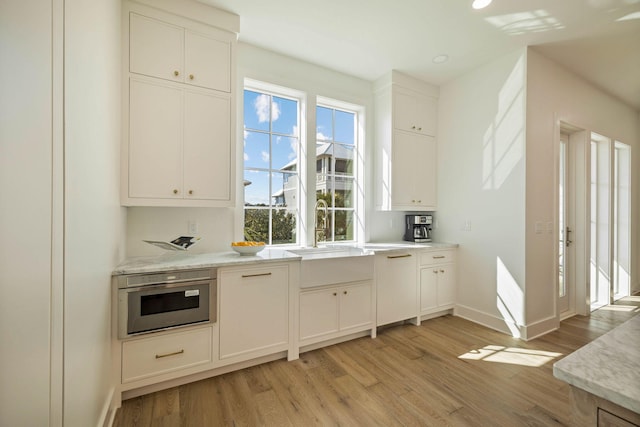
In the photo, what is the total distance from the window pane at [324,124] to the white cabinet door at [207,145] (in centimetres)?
127

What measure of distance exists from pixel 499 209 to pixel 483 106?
1.21 meters

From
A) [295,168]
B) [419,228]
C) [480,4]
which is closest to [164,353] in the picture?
→ [295,168]

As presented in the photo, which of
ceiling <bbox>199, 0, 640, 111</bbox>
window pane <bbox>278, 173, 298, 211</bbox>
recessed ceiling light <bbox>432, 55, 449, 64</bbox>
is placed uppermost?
recessed ceiling light <bbox>432, 55, 449, 64</bbox>

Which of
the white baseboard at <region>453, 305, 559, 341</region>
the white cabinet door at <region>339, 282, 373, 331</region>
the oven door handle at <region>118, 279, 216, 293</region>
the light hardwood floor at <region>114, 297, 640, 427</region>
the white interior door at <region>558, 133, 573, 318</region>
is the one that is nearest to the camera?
the light hardwood floor at <region>114, 297, 640, 427</region>

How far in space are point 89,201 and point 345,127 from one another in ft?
9.43

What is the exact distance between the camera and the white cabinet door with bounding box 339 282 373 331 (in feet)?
8.57

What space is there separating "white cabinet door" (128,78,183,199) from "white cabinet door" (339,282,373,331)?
172 cm

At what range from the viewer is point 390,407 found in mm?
1790

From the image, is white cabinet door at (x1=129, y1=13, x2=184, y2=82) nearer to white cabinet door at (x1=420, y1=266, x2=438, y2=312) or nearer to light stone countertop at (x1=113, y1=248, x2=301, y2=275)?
light stone countertop at (x1=113, y1=248, x2=301, y2=275)

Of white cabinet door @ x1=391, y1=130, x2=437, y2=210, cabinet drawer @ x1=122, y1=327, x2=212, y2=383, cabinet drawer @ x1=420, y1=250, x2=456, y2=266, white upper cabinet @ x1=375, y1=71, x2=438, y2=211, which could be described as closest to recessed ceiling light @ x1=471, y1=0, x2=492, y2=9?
white upper cabinet @ x1=375, y1=71, x2=438, y2=211

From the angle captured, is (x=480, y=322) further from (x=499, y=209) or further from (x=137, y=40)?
(x=137, y=40)

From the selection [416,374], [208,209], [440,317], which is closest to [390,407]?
[416,374]

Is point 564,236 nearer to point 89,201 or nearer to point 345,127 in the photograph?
point 345,127

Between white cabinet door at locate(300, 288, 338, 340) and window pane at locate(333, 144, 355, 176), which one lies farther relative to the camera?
window pane at locate(333, 144, 355, 176)
